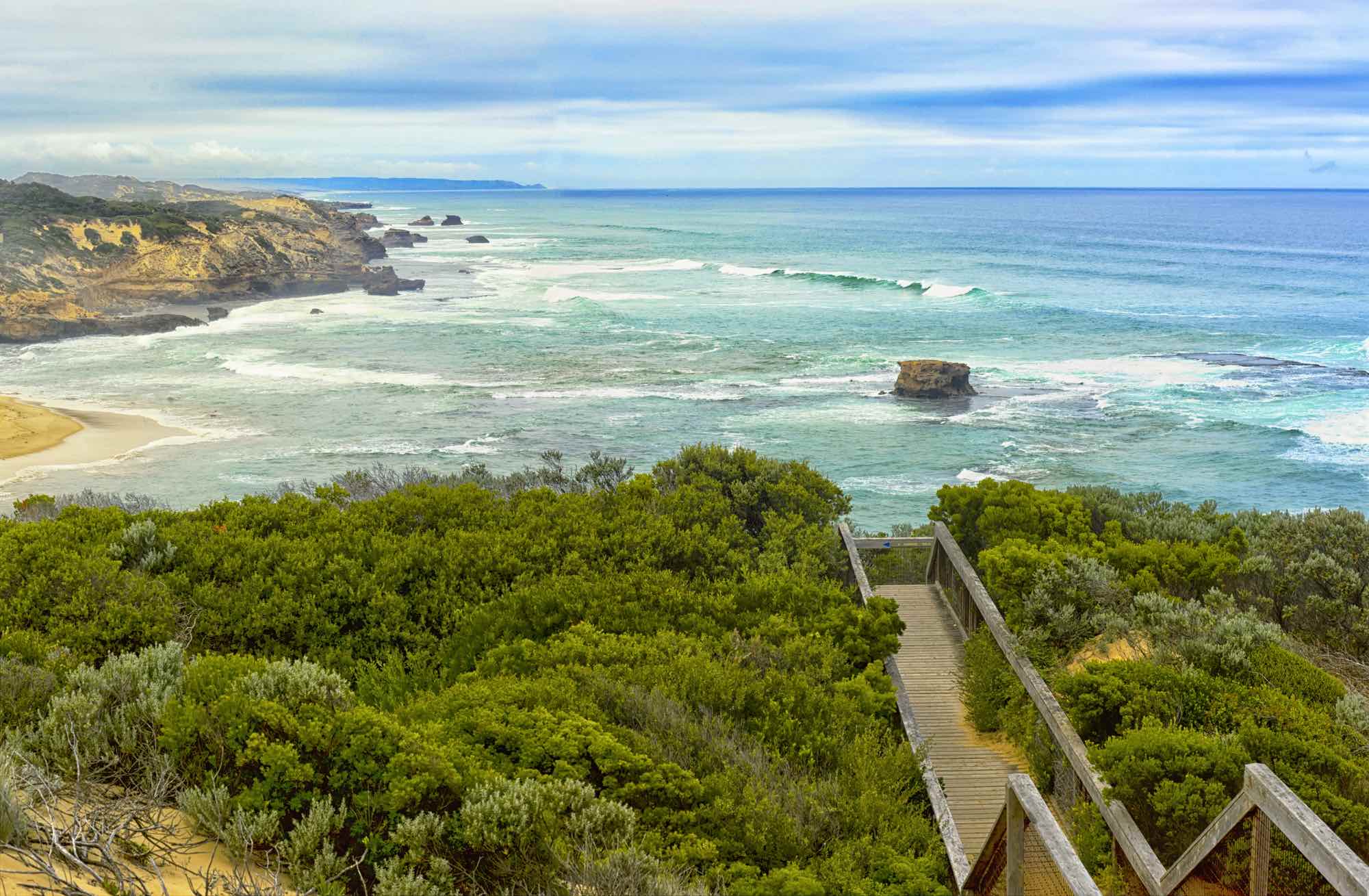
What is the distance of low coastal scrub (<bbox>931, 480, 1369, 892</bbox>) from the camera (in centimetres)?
635

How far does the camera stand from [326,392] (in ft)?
117

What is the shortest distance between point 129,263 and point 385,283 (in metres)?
14.1

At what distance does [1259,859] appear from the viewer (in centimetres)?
463

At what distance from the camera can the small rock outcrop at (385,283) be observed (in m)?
64.4

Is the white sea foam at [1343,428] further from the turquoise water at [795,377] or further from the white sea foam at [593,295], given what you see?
the white sea foam at [593,295]

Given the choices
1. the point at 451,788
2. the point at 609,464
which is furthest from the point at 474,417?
the point at 451,788

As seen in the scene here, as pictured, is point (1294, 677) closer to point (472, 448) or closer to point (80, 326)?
point (472, 448)

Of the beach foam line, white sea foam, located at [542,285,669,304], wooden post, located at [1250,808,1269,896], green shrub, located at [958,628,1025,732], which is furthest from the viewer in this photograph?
white sea foam, located at [542,285,669,304]

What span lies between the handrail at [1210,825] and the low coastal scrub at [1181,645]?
174 mm

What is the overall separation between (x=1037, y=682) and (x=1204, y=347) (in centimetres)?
4169

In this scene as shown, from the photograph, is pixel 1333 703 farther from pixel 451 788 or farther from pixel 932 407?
pixel 932 407

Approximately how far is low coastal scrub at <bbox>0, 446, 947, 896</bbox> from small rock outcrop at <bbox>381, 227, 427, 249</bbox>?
94.5m

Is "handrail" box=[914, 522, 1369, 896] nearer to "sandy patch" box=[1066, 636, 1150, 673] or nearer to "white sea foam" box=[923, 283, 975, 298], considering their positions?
"sandy patch" box=[1066, 636, 1150, 673]

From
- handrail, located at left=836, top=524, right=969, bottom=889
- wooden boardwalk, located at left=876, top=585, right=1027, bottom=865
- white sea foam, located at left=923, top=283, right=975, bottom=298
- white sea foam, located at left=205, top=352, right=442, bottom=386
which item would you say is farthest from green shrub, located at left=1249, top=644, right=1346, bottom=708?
white sea foam, located at left=923, top=283, right=975, bottom=298
